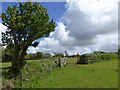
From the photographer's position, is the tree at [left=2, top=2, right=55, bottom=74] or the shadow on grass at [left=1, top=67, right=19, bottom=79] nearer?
the shadow on grass at [left=1, top=67, right=19, bottom=79]

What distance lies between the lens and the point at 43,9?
163ft

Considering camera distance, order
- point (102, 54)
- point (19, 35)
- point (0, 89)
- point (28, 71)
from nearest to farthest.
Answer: point (0, 89) → point (28, 71) → point (19, 35) → point (102, 54)

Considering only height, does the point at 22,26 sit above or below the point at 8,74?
above

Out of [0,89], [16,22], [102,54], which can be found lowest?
[0,89]

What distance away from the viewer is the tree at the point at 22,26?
155ft

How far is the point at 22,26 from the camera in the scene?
4709cm

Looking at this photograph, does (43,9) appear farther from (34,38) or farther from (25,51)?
(25,51)

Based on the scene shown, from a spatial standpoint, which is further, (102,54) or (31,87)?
(102,54)

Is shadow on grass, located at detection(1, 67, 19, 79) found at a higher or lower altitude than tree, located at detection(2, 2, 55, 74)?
lower

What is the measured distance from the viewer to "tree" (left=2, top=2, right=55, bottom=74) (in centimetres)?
4712

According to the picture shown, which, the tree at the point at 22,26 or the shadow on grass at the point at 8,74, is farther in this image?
the tree at the point at 22,26

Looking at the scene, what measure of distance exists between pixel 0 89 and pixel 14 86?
9.01 ft

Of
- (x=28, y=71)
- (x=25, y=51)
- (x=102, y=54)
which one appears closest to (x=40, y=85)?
(x=28, y=71)

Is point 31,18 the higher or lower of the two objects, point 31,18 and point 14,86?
the higher
